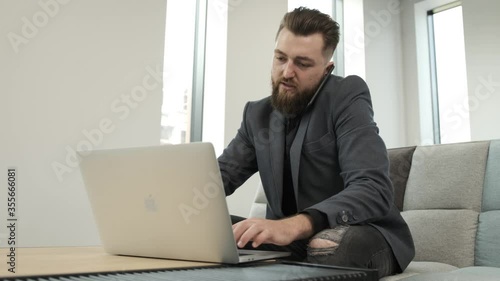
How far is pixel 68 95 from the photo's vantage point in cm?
192

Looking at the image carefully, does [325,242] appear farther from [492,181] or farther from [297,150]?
[492,181]

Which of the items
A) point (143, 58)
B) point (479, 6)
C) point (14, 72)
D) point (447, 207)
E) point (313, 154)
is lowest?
point (447, 207)

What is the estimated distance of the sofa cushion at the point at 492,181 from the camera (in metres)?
1.37

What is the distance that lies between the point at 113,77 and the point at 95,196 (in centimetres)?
125

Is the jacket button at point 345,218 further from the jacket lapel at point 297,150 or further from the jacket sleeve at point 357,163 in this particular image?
the jacket lapel at point 297,150

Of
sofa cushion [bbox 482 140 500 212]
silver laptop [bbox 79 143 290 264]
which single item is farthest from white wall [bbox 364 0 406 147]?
silver laptop [bbox 79 143 290 264]

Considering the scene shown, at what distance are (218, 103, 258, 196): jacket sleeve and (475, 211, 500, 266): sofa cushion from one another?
693mm

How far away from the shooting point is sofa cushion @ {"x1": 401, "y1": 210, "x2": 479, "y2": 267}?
1350 millimetres

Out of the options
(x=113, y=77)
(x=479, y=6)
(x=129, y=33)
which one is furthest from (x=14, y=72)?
(x=479, y=6)

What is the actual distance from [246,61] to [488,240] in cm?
158

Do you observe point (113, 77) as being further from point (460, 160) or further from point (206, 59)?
point (460, 160)

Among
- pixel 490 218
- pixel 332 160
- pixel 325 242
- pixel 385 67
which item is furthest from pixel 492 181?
pixel 385 67

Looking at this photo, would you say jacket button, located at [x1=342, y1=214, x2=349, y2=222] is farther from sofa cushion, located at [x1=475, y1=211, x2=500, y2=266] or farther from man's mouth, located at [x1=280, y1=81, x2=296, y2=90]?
sofa cushion, located at [x1=475, y1=211, x2=500, y2=266]

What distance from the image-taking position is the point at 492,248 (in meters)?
1.30
